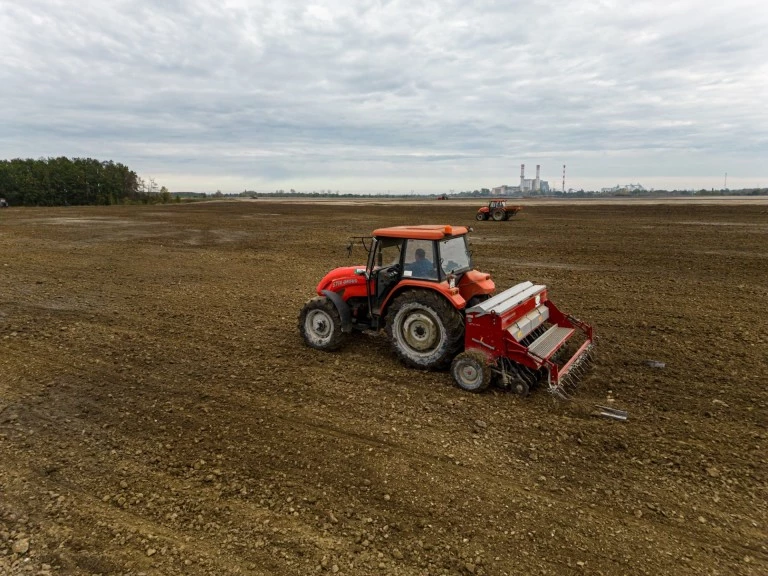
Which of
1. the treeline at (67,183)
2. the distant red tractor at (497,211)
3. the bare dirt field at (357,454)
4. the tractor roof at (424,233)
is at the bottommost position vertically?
the bare dirt field at (357,454)

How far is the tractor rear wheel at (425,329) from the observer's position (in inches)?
225

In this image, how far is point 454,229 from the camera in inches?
244

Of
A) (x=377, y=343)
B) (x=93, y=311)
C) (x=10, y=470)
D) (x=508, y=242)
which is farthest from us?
(x=508, y=242)

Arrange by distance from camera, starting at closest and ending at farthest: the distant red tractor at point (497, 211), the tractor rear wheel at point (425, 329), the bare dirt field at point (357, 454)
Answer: the bare dirt field at point (357, 454)
the tractor rear wheel at point (425, 329)
the distant red tractor at point (497, 211)

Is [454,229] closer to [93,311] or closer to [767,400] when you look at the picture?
[767,400]

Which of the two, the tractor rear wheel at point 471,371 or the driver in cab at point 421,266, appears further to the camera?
the driver in cab at point 421,266

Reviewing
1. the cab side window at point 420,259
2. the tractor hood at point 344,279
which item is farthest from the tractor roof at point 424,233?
the tractor hood at point 344,279

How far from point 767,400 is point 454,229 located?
13.4 ft

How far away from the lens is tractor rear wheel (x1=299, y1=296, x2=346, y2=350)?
21.9ft

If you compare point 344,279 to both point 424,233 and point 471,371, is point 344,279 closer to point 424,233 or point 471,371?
point 424,233

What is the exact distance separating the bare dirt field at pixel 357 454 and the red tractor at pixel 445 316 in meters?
0.27

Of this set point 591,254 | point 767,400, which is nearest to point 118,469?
point 767,400

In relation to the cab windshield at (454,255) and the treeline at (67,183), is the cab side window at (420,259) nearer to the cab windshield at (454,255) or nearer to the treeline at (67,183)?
the cab windshield at (454,255)

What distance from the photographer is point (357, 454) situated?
171 inches
